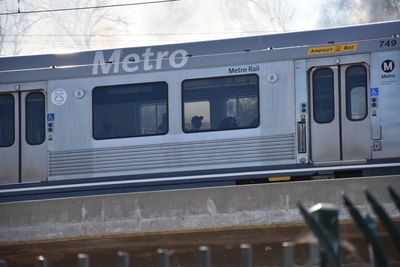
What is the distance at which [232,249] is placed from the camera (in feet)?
37.6

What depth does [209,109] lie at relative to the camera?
15062 millimetres

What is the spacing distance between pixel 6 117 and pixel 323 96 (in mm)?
6143

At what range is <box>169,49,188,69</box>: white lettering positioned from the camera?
15047 millimetres

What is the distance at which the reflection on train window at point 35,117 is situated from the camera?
15695 millimetres

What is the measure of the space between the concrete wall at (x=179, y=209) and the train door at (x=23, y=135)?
10.3ft

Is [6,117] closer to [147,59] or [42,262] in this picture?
[147,59]

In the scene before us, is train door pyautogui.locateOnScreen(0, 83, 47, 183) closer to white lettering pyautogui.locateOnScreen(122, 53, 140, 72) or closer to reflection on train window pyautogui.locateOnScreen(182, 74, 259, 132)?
white lettering pyautogui.locateOnScreen(122, 53, 140, 72)

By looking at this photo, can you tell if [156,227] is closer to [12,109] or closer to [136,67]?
[136,67]

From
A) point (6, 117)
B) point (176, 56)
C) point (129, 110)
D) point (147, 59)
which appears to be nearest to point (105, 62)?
point (147, 59)

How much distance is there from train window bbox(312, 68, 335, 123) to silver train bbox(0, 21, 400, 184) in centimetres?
2

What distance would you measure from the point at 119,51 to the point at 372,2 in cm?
2744

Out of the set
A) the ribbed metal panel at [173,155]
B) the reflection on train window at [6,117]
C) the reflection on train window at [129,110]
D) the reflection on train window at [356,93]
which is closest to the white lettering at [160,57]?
the reflection on train window at [129,110]

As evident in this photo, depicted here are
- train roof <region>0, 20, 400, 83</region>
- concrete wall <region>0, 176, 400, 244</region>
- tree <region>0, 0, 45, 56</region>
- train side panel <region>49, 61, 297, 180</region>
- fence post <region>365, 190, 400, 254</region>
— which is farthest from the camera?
tree <region>0, 0, 45, 56</region>

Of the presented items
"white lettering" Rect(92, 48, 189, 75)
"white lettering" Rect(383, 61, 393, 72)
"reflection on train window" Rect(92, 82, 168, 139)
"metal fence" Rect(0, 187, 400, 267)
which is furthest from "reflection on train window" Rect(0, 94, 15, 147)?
"metal fence" Rect(0, 187, 400, 267)
